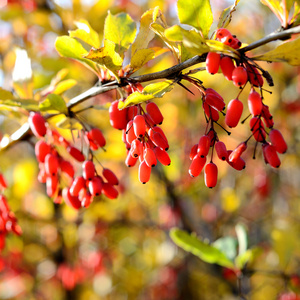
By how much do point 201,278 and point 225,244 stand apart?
1.99 meters

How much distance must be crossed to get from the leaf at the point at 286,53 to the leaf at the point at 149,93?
0.23m

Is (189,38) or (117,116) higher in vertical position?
(189,38)

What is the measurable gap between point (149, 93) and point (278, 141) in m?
0.37

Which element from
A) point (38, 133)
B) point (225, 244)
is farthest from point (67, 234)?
point (38, 133)

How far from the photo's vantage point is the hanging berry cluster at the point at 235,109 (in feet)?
2.75

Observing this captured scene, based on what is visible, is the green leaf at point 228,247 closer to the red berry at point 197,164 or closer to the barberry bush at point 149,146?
the barberry bush at point 149,146

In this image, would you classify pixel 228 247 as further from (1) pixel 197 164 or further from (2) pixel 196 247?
(1) pixel 197 164

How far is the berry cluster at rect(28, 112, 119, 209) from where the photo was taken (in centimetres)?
117

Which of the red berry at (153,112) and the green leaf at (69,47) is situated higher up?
the green leaf at (69,47)

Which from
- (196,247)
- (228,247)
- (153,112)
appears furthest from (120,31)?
(228,247)

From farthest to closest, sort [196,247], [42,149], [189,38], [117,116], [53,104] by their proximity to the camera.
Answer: [196,247]
[42,149]
[53,104]
[117,116]
[189,38]

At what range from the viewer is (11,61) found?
293 centimetres

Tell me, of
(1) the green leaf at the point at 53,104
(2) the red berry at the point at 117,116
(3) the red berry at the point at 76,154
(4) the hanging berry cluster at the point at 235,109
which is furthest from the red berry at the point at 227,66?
(3) the red berry at the point at 76,154

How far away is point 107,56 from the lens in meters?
0.95
